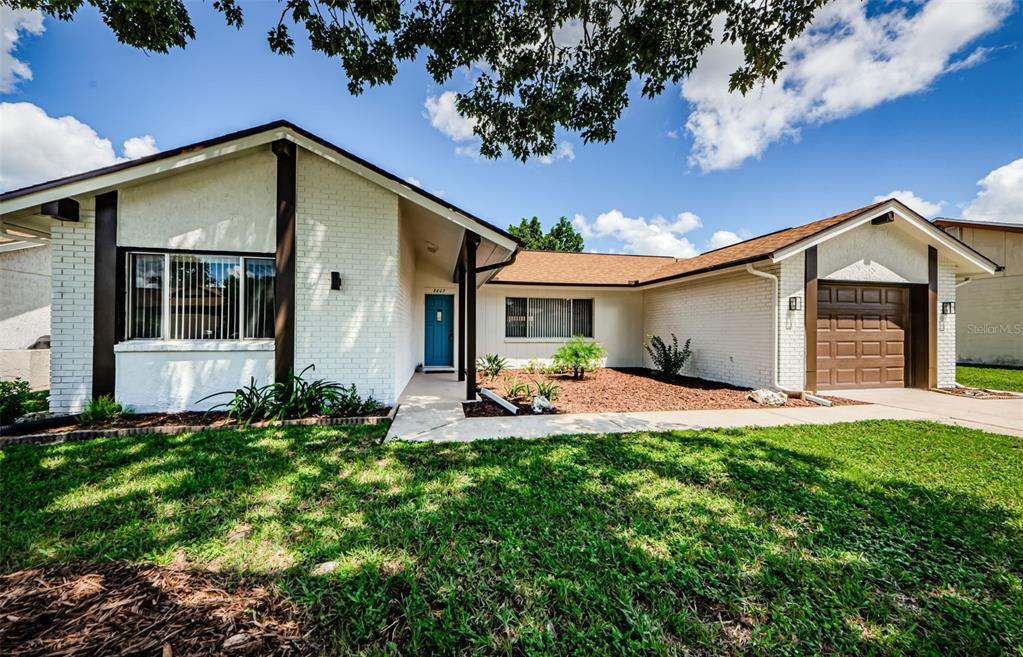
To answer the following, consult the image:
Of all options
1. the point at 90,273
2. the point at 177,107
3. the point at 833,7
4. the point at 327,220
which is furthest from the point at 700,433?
the point at 177,107

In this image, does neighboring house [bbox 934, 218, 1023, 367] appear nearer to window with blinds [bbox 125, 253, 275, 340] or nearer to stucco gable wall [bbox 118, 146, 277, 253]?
stucco gable wall [bbox 118, 146, 277, 253]

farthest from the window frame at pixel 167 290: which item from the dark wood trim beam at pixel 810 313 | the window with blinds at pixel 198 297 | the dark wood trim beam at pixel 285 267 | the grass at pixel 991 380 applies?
the grass at pixel 991 380

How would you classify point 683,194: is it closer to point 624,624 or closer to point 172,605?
point 624,624

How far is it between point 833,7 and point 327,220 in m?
8.04

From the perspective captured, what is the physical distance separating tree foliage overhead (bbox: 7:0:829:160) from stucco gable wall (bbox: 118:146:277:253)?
1670 millimetres

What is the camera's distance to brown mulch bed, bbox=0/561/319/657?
1670mm

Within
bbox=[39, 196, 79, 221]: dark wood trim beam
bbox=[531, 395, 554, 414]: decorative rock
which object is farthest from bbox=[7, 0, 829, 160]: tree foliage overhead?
bbox=[531, 395, 554, 414]: decorative rock

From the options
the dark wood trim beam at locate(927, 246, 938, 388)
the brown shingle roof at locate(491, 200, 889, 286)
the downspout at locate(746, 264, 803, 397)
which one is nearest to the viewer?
the downspout at locate(746, 264, 803, 397)

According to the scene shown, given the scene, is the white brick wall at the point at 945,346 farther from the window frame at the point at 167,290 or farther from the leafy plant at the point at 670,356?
the window frame at the point at 167,290

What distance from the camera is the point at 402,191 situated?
20.6 ft

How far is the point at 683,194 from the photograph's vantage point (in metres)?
15.9

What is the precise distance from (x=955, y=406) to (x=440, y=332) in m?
12.4

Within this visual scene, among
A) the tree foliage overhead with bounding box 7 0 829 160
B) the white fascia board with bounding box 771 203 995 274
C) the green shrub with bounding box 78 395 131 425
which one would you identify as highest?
the tree foliage overhead with bounding box 7 0 829 160

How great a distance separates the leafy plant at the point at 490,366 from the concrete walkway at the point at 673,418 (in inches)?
116
